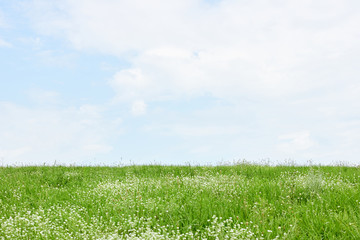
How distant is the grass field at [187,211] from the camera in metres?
5.17

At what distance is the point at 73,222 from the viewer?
6.00 meters

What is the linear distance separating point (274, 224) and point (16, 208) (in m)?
5.96

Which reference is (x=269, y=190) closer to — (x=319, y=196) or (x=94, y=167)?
(x=319, y=196)

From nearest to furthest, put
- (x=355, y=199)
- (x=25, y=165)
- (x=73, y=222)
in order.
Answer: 1. (x=73, y=222)
2. (x=355, y=199)
3. (x=25, y=165)

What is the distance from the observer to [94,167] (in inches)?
502

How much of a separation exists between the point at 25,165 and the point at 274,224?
38.0ft

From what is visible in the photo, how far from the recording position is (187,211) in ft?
20.2

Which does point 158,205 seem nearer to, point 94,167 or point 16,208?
point 16,208

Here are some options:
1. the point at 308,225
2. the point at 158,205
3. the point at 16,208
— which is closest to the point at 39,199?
the point at 16,208

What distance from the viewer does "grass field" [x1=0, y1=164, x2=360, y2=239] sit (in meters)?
5.17

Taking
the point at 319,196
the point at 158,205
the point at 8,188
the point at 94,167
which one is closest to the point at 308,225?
the point at 319,196

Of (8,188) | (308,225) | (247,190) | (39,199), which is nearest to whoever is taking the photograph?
(308,225)

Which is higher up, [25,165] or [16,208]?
[25,165]

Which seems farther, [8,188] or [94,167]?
[94,167]
